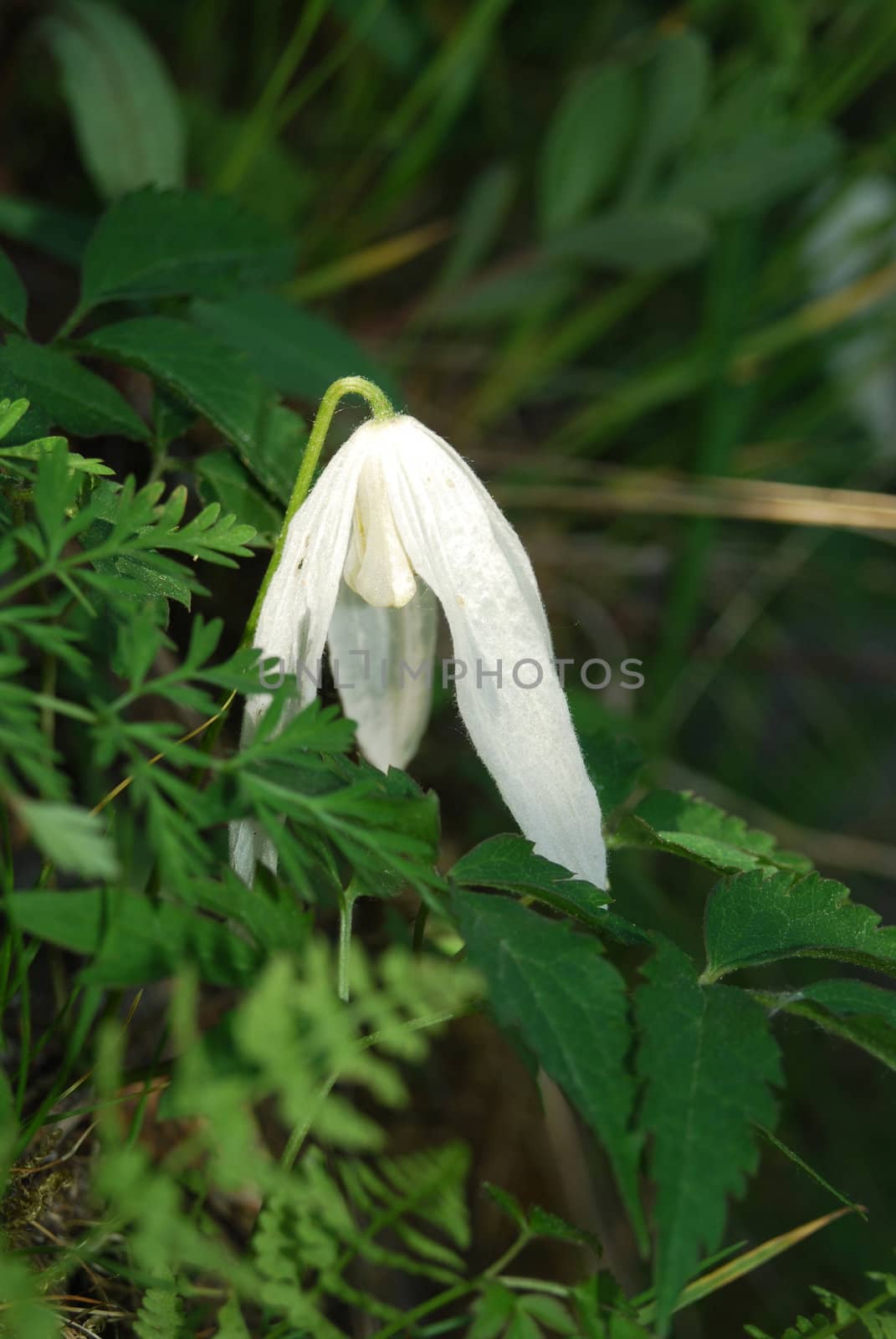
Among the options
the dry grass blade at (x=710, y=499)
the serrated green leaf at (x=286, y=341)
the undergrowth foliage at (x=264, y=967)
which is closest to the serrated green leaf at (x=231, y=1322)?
the undergrowth foliage at (x=264, y=967)

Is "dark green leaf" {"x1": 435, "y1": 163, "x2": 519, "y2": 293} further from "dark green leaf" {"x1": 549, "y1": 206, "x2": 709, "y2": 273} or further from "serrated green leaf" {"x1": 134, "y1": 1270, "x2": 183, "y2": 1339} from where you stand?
"serrated green leaf" {"x1": 134, "y1": 1270, "x2": 183, "y2": 1339}

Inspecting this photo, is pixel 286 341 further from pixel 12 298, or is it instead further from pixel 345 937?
pixel 345 937

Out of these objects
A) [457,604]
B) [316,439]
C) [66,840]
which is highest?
[316,439]

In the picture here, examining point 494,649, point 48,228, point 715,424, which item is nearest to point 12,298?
point 494,649

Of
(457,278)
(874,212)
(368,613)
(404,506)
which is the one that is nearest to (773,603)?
(874,212)

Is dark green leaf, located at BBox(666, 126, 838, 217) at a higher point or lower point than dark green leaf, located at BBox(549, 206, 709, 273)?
higher

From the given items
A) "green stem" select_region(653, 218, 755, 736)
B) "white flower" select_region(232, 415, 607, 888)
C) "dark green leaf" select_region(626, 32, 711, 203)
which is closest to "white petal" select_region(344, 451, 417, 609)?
"white flower" select_region(232, 415, 607, 888)
